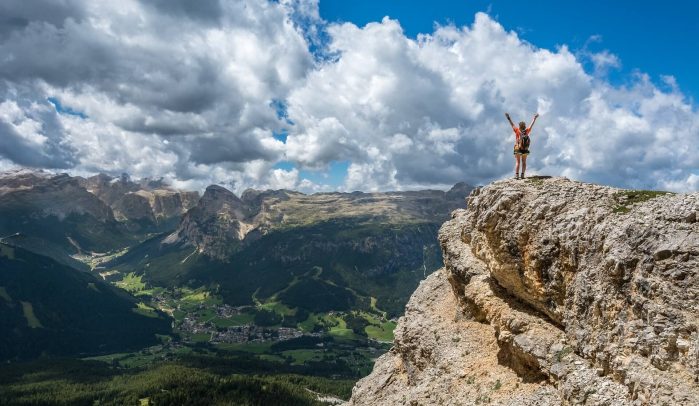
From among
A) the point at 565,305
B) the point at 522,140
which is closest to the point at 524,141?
the point at 522,140

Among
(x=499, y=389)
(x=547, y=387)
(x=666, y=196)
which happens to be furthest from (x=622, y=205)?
(x=499, y=389)

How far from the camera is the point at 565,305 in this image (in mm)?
27969

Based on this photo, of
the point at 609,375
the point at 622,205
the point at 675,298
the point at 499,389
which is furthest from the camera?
the point at 499,389

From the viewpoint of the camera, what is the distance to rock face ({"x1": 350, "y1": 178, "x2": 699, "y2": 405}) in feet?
67.4

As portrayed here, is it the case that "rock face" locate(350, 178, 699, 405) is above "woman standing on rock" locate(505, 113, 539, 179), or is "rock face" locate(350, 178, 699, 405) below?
below

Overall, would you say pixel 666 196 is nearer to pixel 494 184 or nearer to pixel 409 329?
pixel 494 184

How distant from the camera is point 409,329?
46.5 m

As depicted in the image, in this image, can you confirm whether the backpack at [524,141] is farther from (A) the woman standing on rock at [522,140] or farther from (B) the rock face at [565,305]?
(B) the rock face at [565,305]

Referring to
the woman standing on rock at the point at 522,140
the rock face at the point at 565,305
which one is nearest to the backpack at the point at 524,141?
the woman standing on rock at the point at 522,140

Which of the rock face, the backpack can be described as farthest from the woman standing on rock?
the rock face

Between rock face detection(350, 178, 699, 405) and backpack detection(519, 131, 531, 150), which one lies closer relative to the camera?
rock face detection(350, 178, 699, 405)

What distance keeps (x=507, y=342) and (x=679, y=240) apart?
45.9ft

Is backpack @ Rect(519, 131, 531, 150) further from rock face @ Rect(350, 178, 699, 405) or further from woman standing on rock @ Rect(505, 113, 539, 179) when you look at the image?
rock face @ Rect(350, 178, 699, 405)

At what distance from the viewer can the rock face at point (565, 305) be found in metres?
20.5
